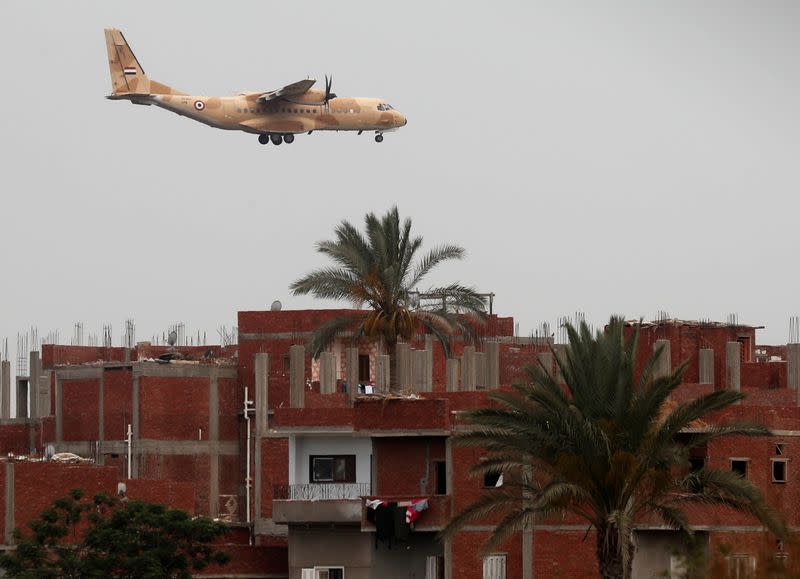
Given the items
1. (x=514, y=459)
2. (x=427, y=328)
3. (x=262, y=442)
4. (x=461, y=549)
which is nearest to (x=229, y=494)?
(x=262, y=442)

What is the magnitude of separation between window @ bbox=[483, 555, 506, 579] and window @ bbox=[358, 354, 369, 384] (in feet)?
81.7

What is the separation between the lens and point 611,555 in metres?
39.8

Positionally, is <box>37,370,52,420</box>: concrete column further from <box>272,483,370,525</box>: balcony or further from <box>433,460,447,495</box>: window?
<box>433,460,447,495</box>: window

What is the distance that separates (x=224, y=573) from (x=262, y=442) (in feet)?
41.3

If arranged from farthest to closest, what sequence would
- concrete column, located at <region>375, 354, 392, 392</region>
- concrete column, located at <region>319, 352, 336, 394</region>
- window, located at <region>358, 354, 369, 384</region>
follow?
window, located at <region>358, 354, 369, 384</region> → concrete column, located at <region>319, 352, 336, 394</region> → concrete column, located at <region>375, 354, 392, 392</region>

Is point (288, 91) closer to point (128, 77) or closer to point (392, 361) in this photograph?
point (128, 77)

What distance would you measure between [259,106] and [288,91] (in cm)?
150

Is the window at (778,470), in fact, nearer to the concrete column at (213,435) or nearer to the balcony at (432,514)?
the balcony at (432,514)

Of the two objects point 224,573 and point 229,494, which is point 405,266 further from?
point 229,494

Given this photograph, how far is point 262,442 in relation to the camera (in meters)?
69.0

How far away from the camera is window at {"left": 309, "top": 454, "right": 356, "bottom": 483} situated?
59344 millimetres

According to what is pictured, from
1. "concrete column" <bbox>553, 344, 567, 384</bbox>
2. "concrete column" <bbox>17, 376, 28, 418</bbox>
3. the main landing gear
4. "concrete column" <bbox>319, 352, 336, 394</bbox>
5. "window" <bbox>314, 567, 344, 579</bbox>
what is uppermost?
the main landing gear

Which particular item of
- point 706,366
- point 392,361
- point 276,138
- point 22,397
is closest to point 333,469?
point 392,361

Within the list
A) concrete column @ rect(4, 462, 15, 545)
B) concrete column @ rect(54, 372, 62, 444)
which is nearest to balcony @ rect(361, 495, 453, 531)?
concrete column @ rect(4, 462, 15, 545)
